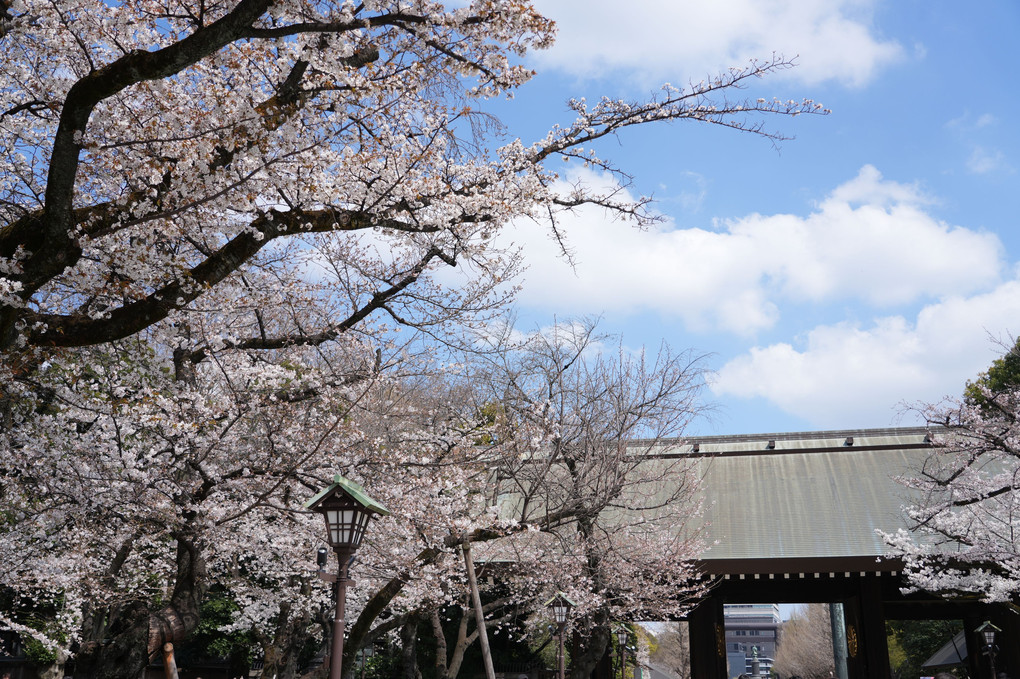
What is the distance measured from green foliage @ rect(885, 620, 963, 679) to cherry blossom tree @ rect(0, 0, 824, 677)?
76.5 ft

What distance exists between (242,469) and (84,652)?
166 inches

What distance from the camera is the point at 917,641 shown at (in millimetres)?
28516

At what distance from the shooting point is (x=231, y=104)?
18.9 feet

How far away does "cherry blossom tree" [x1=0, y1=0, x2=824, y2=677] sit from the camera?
17.8 ft

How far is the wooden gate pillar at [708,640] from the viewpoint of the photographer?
15258 millimetres

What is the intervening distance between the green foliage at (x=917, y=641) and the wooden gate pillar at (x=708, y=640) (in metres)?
15.2

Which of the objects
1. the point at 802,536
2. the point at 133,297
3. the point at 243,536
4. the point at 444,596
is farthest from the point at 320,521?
the point at 802,536

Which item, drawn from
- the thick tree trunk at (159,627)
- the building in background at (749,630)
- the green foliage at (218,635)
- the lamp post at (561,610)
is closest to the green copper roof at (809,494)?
the lamp post at (561,610)

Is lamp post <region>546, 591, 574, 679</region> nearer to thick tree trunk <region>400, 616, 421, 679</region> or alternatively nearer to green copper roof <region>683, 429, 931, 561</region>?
green copper roof <region>683, 429, 931, 561</region>

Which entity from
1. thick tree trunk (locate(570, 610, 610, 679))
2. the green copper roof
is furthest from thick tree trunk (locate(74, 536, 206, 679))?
the green copper roof

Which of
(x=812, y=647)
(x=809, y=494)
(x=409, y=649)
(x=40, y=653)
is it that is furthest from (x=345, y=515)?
(x=812, y=647)

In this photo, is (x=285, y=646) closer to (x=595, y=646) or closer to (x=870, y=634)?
(x=595, y=646)

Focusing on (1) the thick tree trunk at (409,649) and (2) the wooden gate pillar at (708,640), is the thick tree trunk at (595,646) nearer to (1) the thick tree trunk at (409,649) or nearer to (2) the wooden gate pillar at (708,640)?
(2) the wooden gate pillar at (708,640)

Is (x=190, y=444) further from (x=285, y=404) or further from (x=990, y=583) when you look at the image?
(x=990, y=583)
